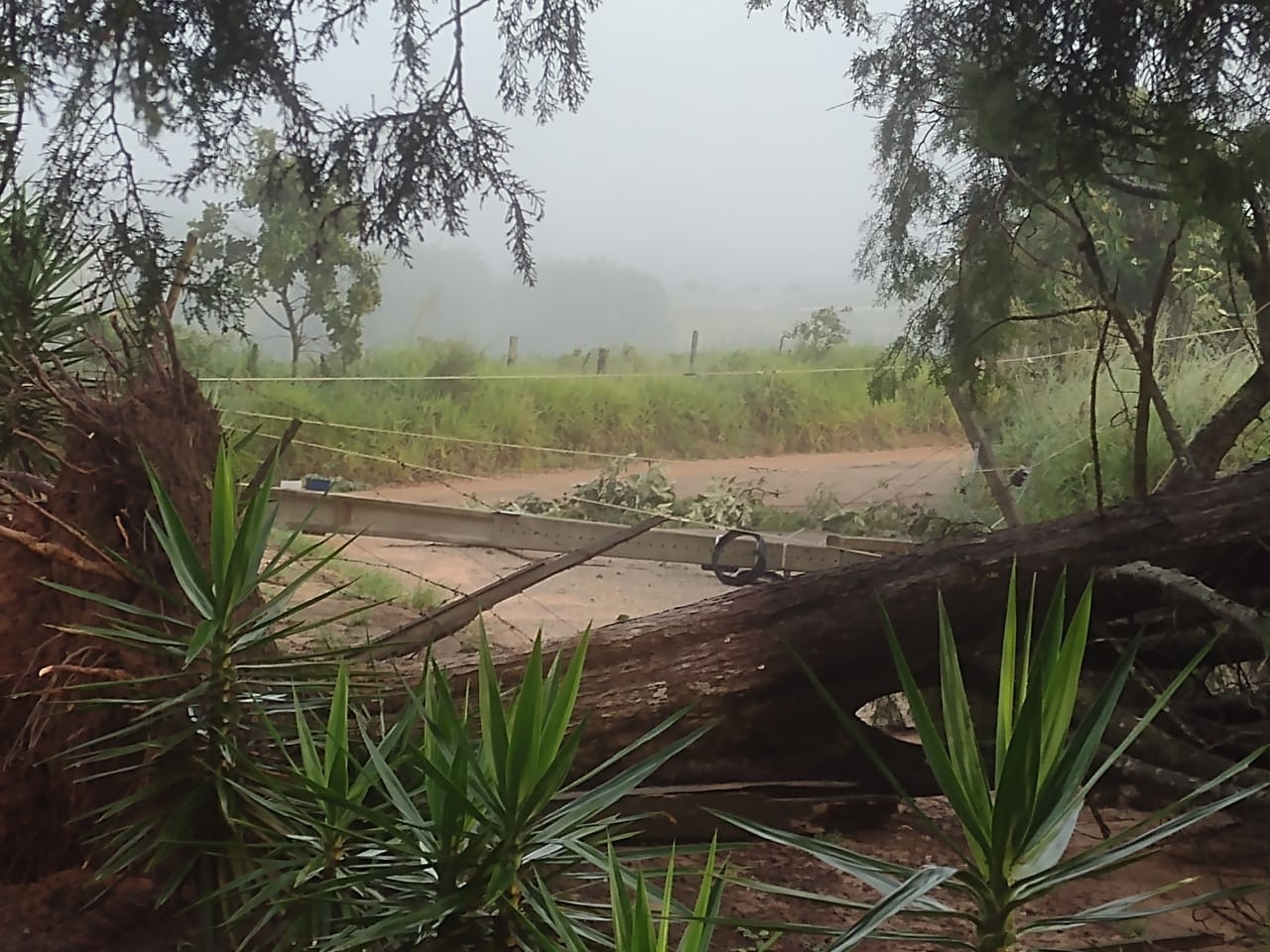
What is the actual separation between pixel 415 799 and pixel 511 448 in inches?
56.5

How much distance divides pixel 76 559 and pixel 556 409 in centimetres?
120

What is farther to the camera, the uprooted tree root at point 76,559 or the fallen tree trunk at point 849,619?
the fallen tree trunk at point 849,619

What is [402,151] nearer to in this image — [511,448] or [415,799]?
[511,448]

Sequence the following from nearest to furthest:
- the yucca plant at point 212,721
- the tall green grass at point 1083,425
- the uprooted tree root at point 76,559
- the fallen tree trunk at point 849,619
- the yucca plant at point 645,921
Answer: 1. the yucca plant at point 645,921
2. the yucca plant at point 212,721
3. the uprooted tree root at point 76,559
4. the fallen tree trunk at point 849,619
5. the tall green grass at point 1083,425

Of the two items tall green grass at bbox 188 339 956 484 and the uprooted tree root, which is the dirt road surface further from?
the uprooted tree root

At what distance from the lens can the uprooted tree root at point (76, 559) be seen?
1.55 meters

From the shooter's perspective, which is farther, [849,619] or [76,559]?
[849,619]

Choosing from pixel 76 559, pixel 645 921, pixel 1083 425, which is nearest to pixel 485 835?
pixel 645 921

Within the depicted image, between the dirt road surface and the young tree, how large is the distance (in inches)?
19.3

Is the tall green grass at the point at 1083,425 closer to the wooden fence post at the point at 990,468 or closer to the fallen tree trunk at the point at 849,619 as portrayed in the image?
the wooden fence post at the point at 990,468

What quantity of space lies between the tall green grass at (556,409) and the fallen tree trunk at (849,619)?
0.64 m

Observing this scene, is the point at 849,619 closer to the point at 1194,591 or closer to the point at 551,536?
the point at 1194,591

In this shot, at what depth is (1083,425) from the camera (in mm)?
2600

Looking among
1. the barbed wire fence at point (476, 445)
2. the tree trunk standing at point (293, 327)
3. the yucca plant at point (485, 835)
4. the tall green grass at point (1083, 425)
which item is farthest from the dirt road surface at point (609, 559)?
the yucca plant at point (485, 835)
